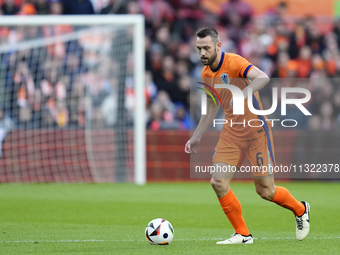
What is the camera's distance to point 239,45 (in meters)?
15.6

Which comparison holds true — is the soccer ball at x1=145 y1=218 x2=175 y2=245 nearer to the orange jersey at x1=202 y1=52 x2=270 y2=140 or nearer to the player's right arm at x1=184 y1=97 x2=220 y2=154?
the player's right arm at x1=184 y1=97 x2=220 y2=154

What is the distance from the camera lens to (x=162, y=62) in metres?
14.9

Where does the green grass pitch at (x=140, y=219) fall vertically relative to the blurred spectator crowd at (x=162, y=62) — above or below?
below

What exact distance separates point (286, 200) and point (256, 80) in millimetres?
1279

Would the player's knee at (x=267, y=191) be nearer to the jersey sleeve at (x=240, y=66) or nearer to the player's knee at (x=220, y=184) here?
the player's knee at (x=220, y=184)

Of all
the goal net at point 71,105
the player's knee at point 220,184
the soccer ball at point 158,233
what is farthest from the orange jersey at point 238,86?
the goal net at point 71,105

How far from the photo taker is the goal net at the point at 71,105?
521 inches

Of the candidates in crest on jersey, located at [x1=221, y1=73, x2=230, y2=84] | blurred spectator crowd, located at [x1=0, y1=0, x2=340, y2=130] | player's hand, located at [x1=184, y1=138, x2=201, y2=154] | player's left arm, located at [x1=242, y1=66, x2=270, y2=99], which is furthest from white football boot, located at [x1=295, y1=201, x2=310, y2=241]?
blurred spectator crowd, located at [x1=0, y1=0, x2=340, y2=130]

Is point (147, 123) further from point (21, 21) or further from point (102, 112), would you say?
point (21, 21)

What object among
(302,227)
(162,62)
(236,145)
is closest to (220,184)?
(236,145)

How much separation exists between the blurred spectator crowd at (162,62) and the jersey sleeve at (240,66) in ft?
25.3

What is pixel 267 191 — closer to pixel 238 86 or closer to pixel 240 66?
pixel 238 86

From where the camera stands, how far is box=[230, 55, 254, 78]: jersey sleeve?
5570mm

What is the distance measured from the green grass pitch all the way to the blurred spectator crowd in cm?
171
